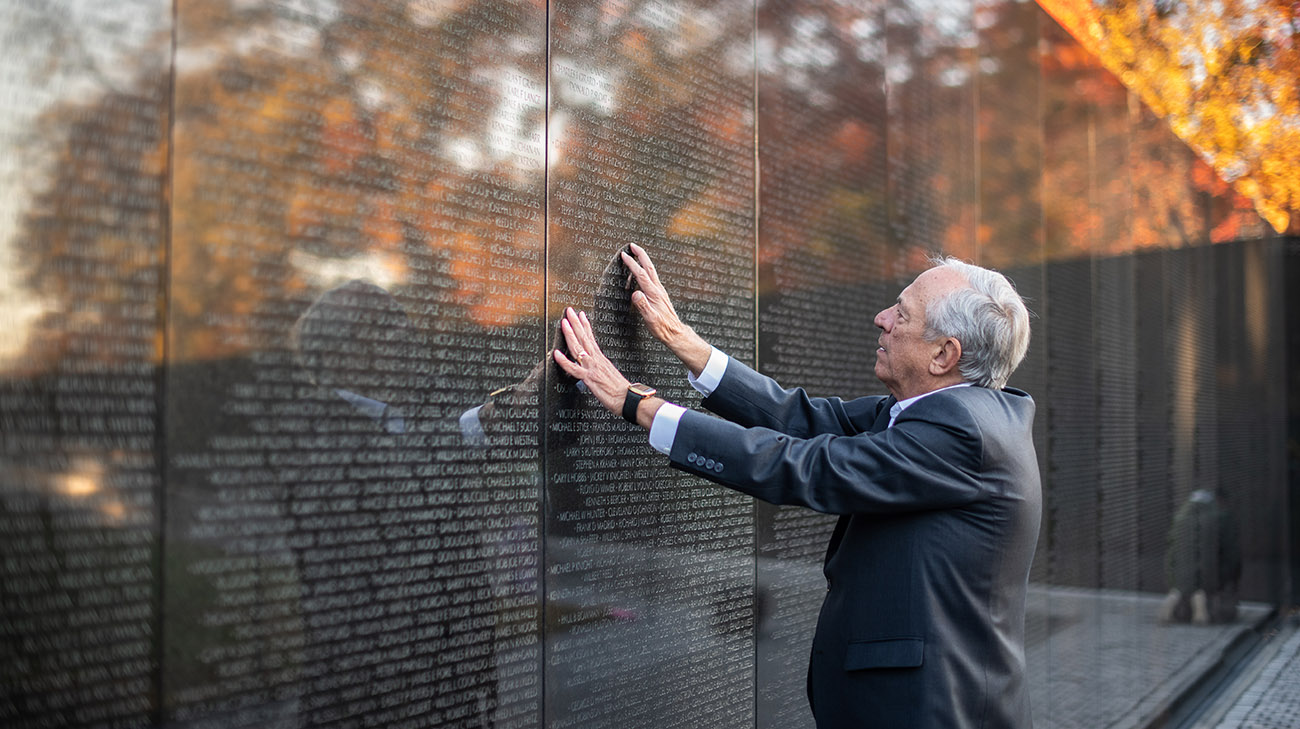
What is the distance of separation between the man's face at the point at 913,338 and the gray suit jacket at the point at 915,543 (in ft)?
0.62

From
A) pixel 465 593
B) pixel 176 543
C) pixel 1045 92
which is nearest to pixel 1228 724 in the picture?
pixel 1045 92

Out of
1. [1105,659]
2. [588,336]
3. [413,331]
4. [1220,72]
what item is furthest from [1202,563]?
[413,331]

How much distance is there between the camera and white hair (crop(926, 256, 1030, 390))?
314cm

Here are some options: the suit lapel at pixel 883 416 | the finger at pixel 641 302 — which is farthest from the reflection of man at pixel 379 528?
the suit lapel at pixel 883 416

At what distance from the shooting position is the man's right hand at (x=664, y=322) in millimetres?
3494

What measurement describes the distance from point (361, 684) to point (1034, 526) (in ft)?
6.17

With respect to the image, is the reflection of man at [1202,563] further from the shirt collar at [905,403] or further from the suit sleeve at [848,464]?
the suit sleeve at [848,464]

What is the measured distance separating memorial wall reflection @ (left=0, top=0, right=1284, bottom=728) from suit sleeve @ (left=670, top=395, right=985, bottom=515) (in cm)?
56

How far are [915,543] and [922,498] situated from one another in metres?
0.14

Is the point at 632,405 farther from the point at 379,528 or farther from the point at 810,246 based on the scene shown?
the point at 810,246

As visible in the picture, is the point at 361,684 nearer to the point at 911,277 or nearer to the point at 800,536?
the point at 800,536

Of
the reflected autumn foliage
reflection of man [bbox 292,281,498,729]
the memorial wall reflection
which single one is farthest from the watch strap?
the reflected autumn foliage

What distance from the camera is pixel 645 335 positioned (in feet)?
12.1

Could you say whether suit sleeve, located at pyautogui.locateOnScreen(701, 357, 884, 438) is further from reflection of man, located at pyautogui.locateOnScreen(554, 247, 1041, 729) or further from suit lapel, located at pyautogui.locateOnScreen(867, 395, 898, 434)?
reflection of man, located at pyautogui.locateOnScreen(554, 247, 1041, 729)
